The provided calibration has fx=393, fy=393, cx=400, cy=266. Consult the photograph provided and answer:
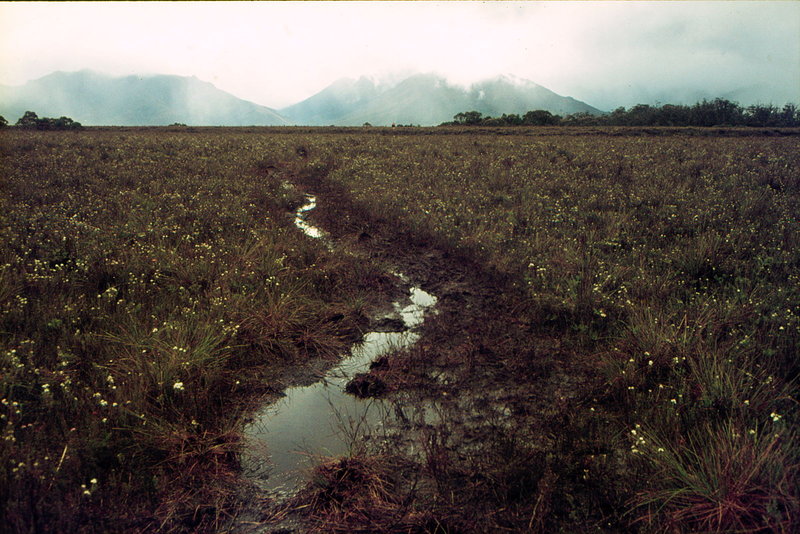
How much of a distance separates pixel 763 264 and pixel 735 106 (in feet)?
267

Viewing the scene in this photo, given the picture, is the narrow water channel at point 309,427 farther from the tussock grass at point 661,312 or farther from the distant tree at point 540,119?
the distant tree at point 540,119

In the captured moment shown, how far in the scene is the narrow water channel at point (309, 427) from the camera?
362 centimetres

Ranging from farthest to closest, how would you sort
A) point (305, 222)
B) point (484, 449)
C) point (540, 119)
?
point (540, 119) → point (305, 222) → point (484, 449)

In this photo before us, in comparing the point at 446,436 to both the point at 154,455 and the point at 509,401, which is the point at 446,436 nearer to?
the point at 509,401

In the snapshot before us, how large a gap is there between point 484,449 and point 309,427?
1.85 meters

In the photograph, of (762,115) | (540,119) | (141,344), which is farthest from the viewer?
(540,119)

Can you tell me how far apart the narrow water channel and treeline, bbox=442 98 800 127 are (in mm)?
67635

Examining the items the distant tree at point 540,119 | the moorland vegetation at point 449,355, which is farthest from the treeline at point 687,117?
the moorland vegetation at point 449,355

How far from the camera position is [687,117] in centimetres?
6644

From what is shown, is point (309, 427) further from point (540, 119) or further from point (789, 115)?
point (789, 115)

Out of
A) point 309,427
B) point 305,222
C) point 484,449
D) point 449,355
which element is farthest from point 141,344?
point 305,222

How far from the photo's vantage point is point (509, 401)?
4.54 metres

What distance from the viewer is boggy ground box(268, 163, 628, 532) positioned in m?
3.08

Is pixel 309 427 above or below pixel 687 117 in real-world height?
below
